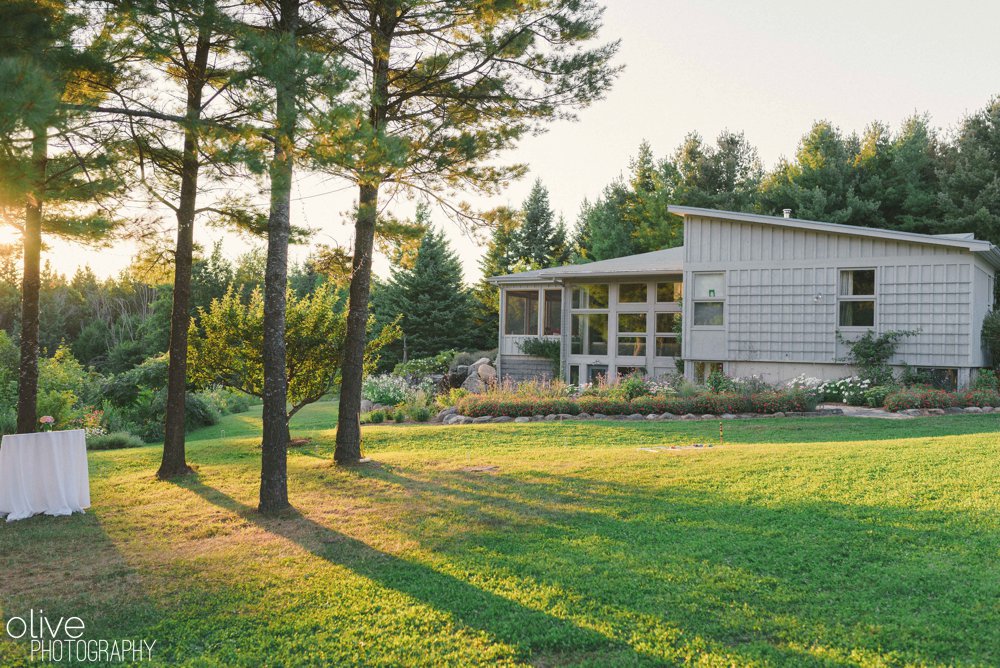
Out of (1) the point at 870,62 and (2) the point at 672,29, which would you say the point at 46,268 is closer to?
(2) the point at 672,29

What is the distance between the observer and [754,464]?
7473 mm

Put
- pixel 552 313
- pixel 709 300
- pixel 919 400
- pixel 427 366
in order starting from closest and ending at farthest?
1. pixel 919 400
2. pixel 709 300
3. pixel 552 313
4. pixel 427 366

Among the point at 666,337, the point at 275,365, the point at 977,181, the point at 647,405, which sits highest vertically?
→ the point at 977,181

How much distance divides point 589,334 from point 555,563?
50.4 feet

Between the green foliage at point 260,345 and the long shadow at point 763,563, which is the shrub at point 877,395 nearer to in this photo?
the long shadow at point 763,563

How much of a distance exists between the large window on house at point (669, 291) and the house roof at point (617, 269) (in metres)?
0.57

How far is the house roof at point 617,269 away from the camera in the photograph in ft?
59.3

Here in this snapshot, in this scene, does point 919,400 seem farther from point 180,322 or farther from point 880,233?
point 180,322

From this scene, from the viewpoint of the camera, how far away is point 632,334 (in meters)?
18.9

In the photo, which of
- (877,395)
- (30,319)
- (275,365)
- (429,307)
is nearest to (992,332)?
(877,395)

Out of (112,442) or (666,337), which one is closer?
(112,442)

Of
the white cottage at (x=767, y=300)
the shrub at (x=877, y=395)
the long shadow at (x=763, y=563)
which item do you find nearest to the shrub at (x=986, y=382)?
the white cottage at (x=767, y=300)

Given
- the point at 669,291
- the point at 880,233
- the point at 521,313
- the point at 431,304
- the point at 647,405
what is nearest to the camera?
the point at 647,405

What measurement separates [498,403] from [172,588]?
31.2 ft
